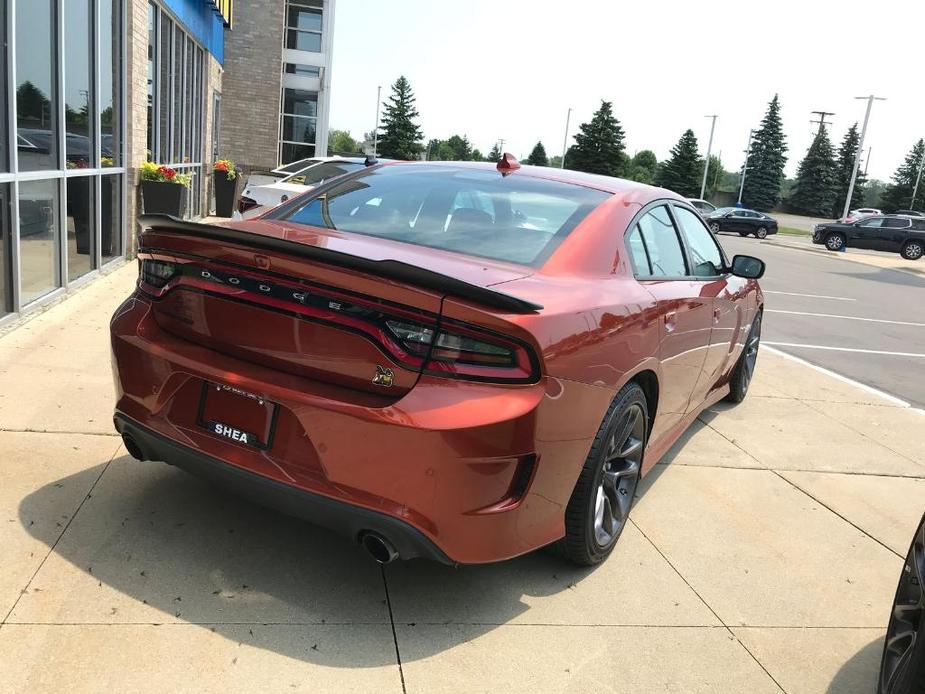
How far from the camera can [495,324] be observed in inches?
96.3

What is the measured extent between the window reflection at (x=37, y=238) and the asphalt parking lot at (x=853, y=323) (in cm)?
769

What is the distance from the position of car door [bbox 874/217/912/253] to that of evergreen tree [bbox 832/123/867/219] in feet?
192

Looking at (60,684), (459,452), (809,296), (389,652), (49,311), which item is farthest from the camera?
(809,296)

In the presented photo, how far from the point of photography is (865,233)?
1294 inches

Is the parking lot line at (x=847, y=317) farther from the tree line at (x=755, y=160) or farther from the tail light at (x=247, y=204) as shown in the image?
the tree line at (x=755, y=160)

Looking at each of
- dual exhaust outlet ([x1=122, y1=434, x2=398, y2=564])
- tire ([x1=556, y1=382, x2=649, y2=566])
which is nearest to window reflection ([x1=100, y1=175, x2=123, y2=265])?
tire ([x1=556, y1=382, x2=649, y2=566])

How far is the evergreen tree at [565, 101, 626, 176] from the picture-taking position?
84188 mm

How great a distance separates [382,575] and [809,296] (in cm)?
1448

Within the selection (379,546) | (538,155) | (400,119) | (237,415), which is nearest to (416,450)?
(379,546)

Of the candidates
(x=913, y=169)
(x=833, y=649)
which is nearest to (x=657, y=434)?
(x=833, y=649)

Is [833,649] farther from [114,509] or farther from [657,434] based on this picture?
[114,509]

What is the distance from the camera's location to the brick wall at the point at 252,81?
24.5m

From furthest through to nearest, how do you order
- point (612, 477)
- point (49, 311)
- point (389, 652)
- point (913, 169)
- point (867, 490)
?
point (913, 169)
point (49, 311)
point (867, 490)
point (612, 477)
point (389, 652)

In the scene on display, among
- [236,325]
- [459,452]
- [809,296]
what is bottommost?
[809,296]
